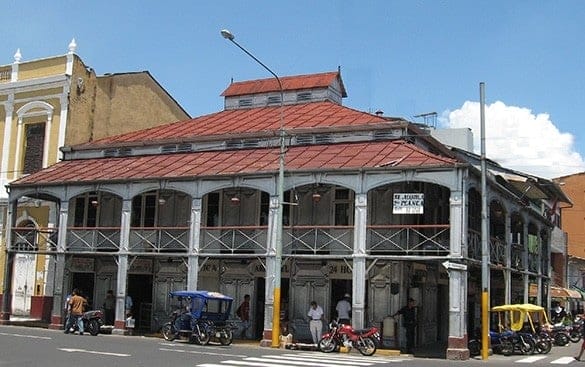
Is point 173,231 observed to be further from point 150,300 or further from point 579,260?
point 579,260

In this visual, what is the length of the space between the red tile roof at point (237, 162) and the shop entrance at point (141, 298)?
4725mm

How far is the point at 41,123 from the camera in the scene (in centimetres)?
3709

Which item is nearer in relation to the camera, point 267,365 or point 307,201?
point 267,365

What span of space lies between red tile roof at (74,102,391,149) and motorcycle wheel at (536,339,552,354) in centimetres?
944

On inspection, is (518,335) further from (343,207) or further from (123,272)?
(123,272)

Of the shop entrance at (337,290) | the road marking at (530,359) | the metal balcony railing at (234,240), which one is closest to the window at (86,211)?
the metal balcony railing at (234,240)

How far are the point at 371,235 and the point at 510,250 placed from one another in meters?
6.42

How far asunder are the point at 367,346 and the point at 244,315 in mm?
6866

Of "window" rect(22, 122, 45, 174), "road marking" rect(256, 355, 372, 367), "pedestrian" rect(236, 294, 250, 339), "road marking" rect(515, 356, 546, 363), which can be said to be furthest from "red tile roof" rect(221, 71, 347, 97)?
"road marking" rect(256, 355, 372, 367)

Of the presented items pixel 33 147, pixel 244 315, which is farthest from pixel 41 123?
pixel 244 315

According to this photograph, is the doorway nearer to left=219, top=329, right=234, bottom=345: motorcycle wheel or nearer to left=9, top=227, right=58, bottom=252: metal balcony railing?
left=9, top=227, right=58, bottom=252: metal balcony railing

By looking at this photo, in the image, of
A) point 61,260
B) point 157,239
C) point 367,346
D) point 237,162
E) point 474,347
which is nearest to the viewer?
point 367,346

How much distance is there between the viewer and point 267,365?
17438 mm

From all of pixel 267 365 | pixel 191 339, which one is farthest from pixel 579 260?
pixel 267 365
